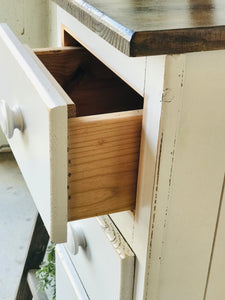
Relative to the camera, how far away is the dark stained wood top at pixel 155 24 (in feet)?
1.56

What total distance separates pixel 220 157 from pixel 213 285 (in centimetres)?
23

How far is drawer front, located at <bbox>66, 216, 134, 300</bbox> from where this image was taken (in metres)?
0.70

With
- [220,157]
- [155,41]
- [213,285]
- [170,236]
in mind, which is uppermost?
[155,41]

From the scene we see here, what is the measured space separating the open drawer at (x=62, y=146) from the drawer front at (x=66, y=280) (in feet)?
1.06

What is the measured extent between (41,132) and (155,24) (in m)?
0.18

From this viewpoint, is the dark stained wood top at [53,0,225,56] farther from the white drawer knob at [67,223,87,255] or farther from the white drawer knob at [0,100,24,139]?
the white drawer knob at [67,223,87,255]

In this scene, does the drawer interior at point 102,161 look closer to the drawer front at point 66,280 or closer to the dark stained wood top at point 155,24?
the dark stained wood top at point 155,24

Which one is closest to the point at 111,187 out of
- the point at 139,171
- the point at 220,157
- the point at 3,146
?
the point at 139,171

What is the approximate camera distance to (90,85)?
0.88 metres

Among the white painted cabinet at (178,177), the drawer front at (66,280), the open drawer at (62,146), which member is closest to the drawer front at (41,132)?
the open drawer at (62,146)

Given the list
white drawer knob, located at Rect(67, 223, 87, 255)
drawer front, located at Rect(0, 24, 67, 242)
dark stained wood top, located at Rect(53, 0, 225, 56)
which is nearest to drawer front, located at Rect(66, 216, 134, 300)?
white drawer knob, located at Rect(67, 223, 87, 255)

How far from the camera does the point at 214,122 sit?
571 millimetres

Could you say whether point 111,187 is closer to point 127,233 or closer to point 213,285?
point 127,233

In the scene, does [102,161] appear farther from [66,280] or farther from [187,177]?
[66,280]
